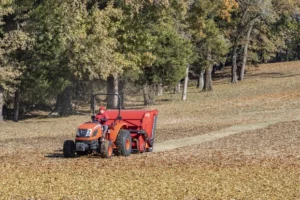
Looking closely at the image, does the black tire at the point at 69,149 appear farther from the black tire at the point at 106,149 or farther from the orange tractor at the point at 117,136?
the black tire at the point at 106,149

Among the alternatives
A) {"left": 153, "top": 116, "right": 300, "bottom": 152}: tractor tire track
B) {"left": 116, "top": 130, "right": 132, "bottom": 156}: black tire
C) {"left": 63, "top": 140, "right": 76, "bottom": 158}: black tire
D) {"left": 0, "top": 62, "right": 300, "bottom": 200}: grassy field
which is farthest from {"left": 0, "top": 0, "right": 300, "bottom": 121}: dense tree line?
{"left": 116, "top": 130, "right": 132, "bottom": 156}: black tire

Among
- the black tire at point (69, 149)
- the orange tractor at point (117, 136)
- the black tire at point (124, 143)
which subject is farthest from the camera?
the black tire at point (69, 149)

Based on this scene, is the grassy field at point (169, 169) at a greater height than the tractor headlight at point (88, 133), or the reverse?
the tractor headlight at point (88, 133)

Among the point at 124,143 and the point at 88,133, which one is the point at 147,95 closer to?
the point at 124,143

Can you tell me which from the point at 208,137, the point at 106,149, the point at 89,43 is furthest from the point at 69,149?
the point at 89,43

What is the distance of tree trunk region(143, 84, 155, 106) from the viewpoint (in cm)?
5180

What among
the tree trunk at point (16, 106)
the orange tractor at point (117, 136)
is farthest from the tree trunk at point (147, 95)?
the orange tractor at point (117, 136)

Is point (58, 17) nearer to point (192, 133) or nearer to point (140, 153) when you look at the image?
point (192, 133)

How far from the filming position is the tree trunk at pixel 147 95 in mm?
51797

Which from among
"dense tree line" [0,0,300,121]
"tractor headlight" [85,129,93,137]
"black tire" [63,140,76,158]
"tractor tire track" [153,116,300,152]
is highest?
"dense tree line" [0,0,300,121]

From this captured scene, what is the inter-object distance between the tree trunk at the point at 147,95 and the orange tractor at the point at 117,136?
3113 cm

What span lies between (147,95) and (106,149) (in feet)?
113

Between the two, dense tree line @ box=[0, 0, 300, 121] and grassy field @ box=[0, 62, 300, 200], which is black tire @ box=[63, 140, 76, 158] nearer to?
grassy field @ box=[0, 62, 300, 200]

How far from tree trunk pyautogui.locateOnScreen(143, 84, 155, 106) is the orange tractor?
3113cm
